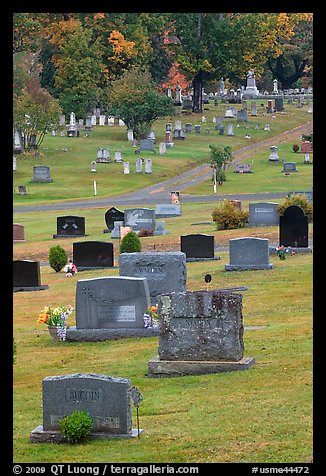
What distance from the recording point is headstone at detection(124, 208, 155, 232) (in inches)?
1571

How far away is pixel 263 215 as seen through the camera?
3922cm

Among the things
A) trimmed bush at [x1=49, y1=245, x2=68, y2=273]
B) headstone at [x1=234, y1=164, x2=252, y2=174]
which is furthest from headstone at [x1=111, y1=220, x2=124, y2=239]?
headstone at [x1=234, y1=164, x2=252, y2=174]

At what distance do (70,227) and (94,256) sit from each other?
947 centimetres

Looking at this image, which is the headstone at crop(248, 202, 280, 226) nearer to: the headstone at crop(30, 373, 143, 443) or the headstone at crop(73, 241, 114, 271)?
the headstone at crop(73, 241, 114, 271)

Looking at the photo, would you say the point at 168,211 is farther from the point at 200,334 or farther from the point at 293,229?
the point at 200,334

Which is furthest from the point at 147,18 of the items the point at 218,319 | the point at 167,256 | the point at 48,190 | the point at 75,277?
the point at 218,319

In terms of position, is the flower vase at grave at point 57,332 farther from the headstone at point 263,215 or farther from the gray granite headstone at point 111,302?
the headstone at point 263,215

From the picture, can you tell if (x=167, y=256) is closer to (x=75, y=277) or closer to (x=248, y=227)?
(x=75, y=277)

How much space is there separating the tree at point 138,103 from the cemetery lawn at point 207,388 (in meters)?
51.3

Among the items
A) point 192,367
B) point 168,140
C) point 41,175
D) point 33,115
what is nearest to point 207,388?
point 192,367

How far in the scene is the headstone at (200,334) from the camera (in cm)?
1739

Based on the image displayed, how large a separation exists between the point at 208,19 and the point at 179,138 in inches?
728

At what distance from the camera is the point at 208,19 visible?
100 meters

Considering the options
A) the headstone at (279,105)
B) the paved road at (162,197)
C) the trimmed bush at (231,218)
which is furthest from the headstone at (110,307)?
the headstone at (279,105)
